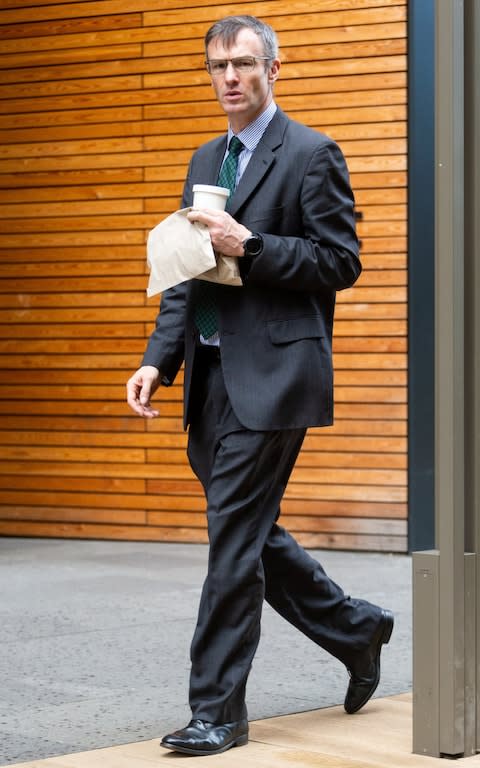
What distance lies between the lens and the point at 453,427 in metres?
3.59

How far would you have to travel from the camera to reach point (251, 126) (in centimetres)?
398

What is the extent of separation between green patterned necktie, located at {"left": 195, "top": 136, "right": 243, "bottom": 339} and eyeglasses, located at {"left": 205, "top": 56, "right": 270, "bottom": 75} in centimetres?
21

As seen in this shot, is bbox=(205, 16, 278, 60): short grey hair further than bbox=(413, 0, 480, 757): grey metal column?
Yes

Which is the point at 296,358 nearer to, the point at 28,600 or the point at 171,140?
the point at 28,600

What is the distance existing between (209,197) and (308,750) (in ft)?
4.73

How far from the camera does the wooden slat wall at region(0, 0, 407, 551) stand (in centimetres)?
815

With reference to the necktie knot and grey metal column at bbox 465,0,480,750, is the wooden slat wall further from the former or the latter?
grey metal column at bbox 465,0,480,750

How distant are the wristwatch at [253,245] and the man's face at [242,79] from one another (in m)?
0.36

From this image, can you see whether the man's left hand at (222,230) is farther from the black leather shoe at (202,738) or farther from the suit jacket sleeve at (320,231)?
the black leather shoe at (202,738)

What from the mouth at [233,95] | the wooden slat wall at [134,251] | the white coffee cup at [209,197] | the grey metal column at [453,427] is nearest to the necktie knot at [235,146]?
the mouth at [233,95]

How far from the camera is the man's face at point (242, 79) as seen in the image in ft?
12.6

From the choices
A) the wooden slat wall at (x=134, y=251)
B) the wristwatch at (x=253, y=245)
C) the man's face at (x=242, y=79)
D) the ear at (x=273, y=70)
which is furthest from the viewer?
the wooden slat wall at (x=134, y=251)

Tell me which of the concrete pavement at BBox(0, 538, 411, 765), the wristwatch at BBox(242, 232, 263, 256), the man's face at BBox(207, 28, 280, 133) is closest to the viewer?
the wristwatch at BBox(242, 232, 263, 256)

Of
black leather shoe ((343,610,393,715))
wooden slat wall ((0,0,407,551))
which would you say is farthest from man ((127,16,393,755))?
wooden slat wall ((0,0,407,551))
